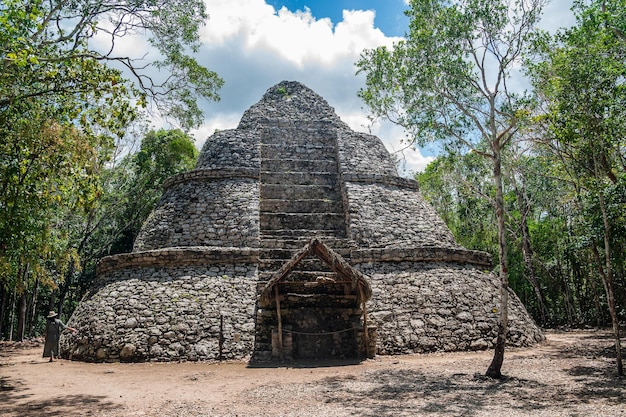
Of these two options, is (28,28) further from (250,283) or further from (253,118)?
(253,118)

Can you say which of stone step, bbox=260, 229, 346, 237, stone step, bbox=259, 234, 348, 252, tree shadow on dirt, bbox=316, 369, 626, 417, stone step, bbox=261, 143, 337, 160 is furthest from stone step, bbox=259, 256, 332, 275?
stone step, bbox=261, 143, 337, 160

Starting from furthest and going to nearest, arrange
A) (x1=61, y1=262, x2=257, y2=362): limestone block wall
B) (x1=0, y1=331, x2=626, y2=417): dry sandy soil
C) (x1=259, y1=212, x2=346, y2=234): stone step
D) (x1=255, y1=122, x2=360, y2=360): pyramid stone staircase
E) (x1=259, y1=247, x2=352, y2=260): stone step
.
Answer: (x1=259, y1=212, x2=346, y2=234): stone step → (x1=259, y1=247, x2=352, y2=260): stone step → (x1=255, y1=122, x2=360, y2=360): pyramid stone staircase → (x1=61, y1=262, x2=257, y2=362): limestone block wall → (x1=0, y1=331, x2=626, y2=417): dry sandy soil

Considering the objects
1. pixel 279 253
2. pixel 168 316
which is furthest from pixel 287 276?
pixel 168 316

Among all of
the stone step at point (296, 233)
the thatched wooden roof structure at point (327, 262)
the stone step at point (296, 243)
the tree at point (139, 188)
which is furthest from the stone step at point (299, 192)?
the tree at point (139, 188)

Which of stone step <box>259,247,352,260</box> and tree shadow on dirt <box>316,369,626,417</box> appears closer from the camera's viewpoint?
tree shadow on dirt <box>316,369,626,417</box>

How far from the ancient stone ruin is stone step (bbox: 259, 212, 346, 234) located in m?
0.04

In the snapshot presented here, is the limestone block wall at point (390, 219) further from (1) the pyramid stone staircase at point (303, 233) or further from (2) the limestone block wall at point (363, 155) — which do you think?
(2) the limestone block wall at point (363, 155)

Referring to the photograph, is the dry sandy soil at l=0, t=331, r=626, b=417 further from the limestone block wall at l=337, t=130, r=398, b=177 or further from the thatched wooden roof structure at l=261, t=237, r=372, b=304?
the limestone block wall at l=337, t=130, r=398, b=177

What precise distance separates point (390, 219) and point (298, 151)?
4763 mm

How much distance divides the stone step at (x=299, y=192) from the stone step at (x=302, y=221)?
3.22 feet

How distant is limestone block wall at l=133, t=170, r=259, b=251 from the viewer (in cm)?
1173

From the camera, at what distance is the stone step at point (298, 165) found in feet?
50.1

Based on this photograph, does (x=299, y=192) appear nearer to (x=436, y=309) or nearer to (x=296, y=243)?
(x=296, y=243)

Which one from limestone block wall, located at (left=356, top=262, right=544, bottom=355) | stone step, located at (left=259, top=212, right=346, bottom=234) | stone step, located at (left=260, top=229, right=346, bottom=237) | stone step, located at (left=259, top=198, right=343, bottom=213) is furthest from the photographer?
stone step, located at (left=259, top=198, right=343, bottom=213)
